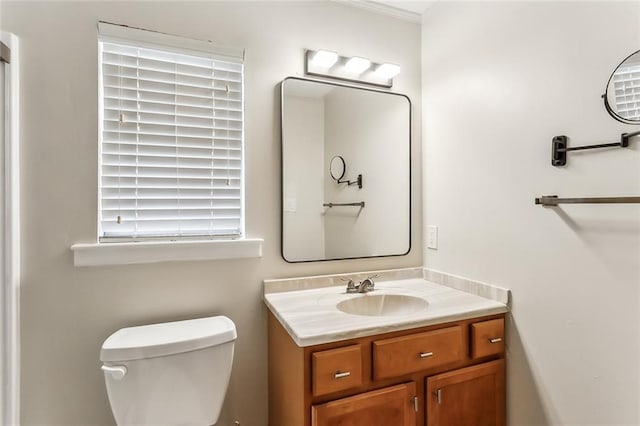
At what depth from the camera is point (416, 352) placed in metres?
1.22

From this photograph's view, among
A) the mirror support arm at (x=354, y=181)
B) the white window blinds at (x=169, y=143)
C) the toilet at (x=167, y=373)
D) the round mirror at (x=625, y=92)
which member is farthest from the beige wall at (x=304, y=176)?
the round mirror at (x=625, y=92)

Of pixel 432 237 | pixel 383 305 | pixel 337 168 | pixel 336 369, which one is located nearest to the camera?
pixel 336 369

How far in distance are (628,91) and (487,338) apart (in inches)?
38.2

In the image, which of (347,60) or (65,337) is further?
(347,60)

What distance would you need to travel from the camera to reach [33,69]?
4.12 ft

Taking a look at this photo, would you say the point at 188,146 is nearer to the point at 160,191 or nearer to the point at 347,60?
the point at 160,191

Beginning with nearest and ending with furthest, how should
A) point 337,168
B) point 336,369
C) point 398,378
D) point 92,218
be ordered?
point 336,369
point 398,378
point 92,218
point 337,168

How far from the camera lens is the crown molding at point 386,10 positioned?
68.0 inches

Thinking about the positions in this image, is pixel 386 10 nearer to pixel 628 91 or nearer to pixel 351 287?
pixel 628 91

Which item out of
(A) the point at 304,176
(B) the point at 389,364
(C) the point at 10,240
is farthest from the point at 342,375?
(C) the point at 10,240

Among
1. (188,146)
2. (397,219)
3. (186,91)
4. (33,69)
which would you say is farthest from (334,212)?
(33,69)

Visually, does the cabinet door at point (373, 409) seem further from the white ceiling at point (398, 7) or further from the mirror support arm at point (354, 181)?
the white ceiling at point (398, 7)

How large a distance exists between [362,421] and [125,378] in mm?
830

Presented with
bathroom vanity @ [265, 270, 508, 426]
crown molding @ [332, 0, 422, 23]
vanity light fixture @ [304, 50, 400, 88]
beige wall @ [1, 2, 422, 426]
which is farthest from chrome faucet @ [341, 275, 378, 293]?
crown molding @ [332, 0, 422, 23]
